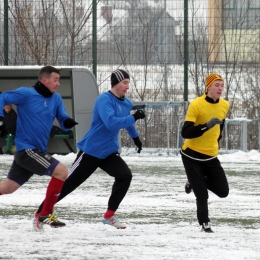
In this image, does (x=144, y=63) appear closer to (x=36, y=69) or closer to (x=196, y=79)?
(x=196, y=79)

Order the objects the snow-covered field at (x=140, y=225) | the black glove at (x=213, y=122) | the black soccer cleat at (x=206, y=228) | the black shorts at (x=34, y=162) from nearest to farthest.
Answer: the snow-covered field at (x=140, y=225)
the black shorts at (x=34, y=162)
the black glove at (x=213, y=122)
the black soccer cleat at (x=206, y=228)

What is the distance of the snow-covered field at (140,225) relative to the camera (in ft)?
24.5

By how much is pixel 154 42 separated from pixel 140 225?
11.6 meters

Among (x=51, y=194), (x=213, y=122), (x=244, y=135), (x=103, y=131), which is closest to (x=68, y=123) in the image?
(x=103, y=131)

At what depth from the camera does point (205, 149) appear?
29.3 feet

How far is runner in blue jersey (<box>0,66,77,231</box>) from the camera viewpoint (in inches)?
332

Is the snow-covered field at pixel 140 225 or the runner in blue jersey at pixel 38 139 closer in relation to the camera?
the snow-covered field at pixel 140 225

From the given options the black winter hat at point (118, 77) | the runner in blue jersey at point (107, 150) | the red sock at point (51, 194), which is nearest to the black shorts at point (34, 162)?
the red sock at point (51, 194)

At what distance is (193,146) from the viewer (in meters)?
8.98

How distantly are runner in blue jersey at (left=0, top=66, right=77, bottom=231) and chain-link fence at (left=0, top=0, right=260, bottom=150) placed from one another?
37.3ft

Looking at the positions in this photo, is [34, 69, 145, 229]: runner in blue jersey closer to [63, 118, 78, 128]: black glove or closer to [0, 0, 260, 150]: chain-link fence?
[63, 118, 78, 128]: black glove

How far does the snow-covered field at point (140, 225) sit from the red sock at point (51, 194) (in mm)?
241

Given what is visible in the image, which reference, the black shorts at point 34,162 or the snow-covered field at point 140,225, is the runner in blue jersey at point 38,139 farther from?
the snow-covered field at point 140,225

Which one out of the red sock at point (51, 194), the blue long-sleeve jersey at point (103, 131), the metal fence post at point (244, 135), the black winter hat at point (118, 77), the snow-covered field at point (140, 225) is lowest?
the metal fence post at point (244, 135)
